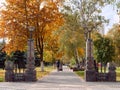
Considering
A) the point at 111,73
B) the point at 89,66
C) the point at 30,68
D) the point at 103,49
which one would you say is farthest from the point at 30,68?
the point at 103,49

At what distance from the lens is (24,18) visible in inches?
2142

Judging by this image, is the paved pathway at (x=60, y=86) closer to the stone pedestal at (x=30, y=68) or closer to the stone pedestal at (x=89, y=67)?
the stone pedestal at (x=89, y=67)

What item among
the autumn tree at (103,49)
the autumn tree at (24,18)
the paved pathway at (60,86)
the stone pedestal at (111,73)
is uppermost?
the autumn tree at (24,18)

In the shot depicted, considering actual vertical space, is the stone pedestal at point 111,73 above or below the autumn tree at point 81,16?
below

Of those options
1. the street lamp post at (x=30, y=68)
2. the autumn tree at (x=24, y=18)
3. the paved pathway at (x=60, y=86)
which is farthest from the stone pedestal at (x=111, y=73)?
the autumn tree at (x=24, y=18)

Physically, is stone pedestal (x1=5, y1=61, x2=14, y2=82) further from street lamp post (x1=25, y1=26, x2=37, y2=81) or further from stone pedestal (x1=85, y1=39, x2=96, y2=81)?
stone pedestal (x1=85, y1=39, x2=96, y2=81)

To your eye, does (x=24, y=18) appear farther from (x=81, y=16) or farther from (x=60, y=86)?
(x=60, y=86)

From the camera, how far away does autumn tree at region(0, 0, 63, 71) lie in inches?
2133

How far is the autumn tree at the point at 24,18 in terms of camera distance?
178 feet

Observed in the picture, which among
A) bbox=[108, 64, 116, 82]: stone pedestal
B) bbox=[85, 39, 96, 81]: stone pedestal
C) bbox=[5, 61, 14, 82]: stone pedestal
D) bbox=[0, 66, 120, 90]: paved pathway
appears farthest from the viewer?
bbox=[85, 39, 96, 81]: stone pedestal

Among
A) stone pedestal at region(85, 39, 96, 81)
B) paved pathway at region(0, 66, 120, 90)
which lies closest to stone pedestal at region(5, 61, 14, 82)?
paved pathway at region(0, 66, 120, 90)

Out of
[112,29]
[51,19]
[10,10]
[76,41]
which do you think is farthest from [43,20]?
[112,29]

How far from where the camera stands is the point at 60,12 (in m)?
53.9

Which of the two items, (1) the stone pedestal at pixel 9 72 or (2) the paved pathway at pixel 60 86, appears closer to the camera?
(2) the paved pathway at pixel 60 86
